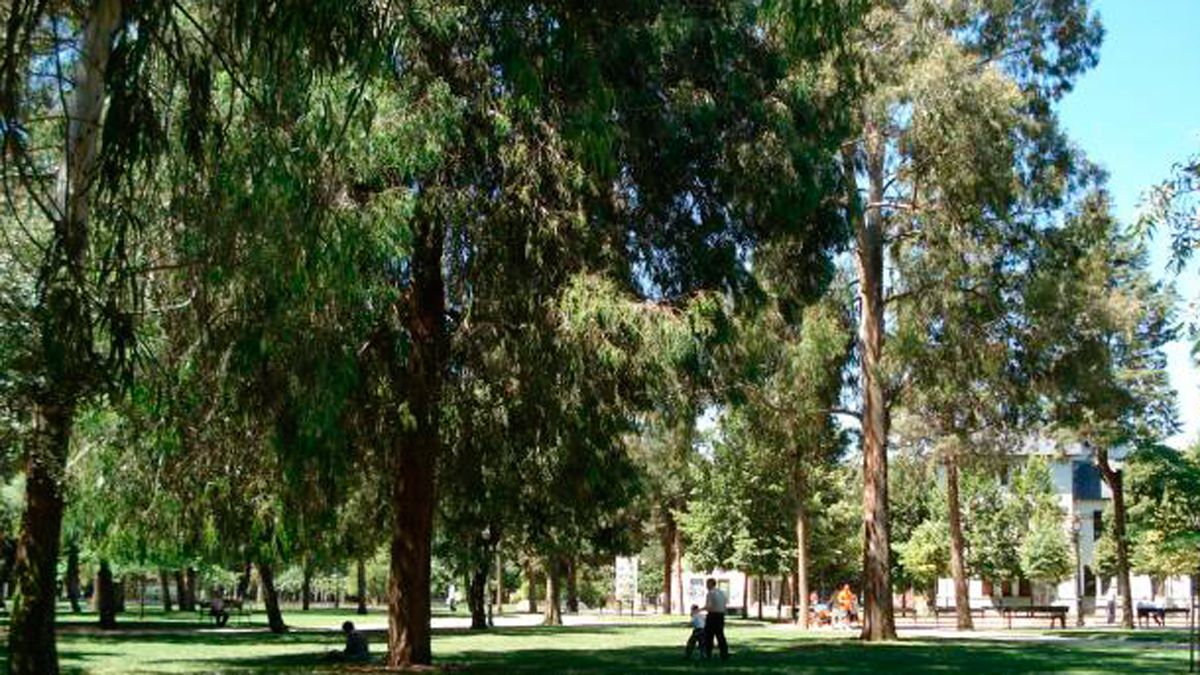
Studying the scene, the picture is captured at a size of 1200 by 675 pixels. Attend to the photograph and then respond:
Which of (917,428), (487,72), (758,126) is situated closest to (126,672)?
(487,72)

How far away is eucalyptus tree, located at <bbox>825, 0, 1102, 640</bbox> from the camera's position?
27.8 m

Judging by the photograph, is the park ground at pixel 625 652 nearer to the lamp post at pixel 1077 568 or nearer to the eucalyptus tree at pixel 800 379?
the eucalyptus tree at pixel 800 379

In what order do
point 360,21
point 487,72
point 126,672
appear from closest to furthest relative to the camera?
point 360,21 → point 487,72 → point 126,672

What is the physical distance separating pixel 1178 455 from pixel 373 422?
12124 mm

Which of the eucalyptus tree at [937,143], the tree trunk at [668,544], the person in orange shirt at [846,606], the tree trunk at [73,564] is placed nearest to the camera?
the eucalyptus tree at [937,143]

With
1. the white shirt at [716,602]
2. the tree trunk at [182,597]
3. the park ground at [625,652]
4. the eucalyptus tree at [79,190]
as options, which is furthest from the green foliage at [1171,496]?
the tree trunk at [182,597]

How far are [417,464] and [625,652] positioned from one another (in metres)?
9.94

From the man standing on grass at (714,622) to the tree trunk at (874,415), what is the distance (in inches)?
239

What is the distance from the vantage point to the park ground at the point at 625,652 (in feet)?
72.6

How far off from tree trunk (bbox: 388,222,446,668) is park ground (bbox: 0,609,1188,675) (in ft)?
2.68

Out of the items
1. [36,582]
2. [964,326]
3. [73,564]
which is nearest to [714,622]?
[964,326]

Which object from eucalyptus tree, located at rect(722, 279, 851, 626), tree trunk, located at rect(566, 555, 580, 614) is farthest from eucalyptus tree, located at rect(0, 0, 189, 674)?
tree trunk, located at rect(566, 555, 580, 614)

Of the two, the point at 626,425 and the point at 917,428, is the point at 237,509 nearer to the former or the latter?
the point at 626,425

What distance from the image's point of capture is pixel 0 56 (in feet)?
18.6
